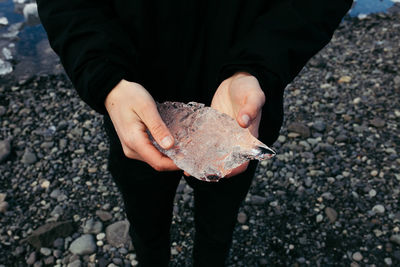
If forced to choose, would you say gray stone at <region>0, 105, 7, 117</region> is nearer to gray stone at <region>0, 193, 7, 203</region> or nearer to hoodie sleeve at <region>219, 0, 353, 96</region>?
gray stone at <region>0, 193, 7, 203</region>

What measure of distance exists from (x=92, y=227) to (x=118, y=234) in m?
0.25

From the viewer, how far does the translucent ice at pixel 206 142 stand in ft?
5.22

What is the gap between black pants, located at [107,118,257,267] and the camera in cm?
182

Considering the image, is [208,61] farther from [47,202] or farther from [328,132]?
[328,132]

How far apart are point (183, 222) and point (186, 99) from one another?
1.70 metres

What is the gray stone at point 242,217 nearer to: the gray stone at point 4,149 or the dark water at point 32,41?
the gray stone at point 4,149

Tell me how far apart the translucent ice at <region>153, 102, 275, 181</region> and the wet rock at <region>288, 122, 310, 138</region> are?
2.47 m

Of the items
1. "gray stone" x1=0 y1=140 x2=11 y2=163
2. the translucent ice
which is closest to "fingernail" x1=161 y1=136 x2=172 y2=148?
the translucent ice

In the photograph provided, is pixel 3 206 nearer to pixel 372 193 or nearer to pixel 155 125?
pixel 155 125

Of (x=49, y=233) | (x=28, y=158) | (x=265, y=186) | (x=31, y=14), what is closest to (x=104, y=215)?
(x=49, y=233)

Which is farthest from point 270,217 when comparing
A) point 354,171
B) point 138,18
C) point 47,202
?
point 138,18

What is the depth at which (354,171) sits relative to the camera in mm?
3514

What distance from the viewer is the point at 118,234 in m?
3.02

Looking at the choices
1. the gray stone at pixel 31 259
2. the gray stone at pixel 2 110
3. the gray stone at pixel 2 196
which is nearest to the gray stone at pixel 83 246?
the gray stone at pixel 31 259
